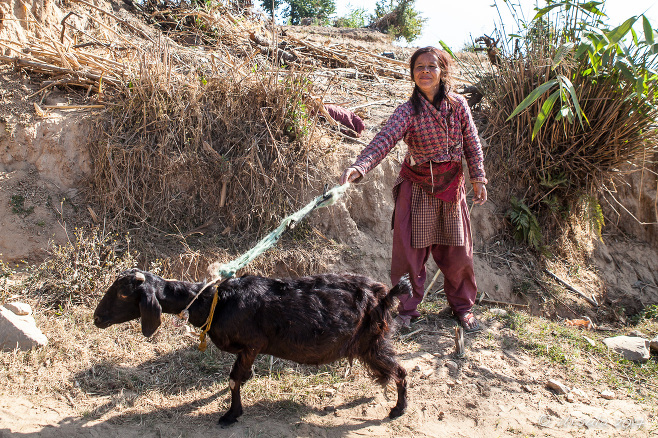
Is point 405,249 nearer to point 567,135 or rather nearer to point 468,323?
point 468,323

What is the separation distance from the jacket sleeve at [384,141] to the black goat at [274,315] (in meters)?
0.86

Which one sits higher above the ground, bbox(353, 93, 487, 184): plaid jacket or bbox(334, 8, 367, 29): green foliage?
bbox(334, 8, 367, 29): green foliage

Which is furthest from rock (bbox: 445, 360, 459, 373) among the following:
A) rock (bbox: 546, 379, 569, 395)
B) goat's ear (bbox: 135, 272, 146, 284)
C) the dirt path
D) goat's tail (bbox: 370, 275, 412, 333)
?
goat's ear (bbox: 135, 272, 146, 284)

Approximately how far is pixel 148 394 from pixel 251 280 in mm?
1114

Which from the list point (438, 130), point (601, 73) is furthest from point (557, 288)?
point (438, 130)

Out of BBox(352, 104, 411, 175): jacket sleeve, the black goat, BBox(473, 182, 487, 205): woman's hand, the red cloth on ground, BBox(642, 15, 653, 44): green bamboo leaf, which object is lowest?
the black goat

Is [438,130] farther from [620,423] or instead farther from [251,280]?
[620,423]

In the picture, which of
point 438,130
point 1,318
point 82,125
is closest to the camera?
point 1,318

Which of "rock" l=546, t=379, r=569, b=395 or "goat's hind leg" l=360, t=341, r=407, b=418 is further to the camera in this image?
"rock" l=546, t=379, r=569, b=395

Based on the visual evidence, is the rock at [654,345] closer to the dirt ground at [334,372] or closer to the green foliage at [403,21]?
the dirt ground at [334,372]

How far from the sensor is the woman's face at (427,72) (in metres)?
3.63

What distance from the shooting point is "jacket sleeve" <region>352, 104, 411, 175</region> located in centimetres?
348

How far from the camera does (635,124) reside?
571 cm

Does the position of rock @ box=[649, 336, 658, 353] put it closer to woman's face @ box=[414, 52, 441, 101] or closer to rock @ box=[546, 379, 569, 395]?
rock @ box=[546, 379, 569, 395]
